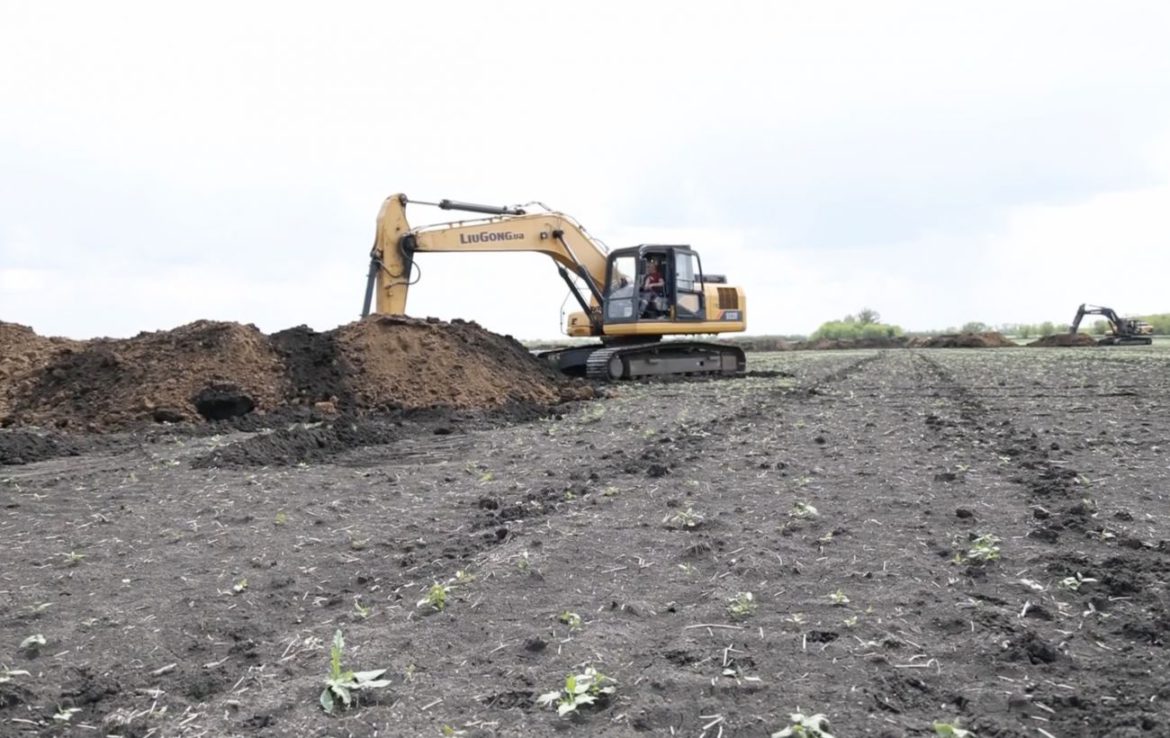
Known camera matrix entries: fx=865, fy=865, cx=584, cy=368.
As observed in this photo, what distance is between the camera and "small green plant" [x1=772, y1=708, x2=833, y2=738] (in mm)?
2840

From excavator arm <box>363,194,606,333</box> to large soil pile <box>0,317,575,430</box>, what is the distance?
1.66m

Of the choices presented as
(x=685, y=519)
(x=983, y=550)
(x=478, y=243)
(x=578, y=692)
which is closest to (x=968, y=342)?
(x=478, y=243)

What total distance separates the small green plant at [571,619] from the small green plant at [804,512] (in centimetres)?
227

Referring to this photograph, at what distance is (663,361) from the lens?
20094 mm

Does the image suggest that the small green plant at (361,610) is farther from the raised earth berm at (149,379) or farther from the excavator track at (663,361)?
the excavator track at (663,361)

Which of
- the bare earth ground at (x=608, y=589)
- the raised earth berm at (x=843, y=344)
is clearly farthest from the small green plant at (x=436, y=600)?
the raised earth berm at (x=843, y=344)

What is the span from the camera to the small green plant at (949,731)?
2.78 meters

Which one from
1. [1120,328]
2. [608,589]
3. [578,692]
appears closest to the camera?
[578,692]

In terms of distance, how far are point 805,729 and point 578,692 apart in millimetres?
838

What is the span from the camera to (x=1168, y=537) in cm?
515

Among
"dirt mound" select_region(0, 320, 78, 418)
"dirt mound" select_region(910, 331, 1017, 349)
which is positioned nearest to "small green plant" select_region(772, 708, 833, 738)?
"dirt mound" select_region(0, 320, 78, 418)

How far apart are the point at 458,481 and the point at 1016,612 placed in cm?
476

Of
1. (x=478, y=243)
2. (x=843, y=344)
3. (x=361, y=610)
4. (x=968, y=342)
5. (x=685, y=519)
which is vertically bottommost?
(x=361, y=610)

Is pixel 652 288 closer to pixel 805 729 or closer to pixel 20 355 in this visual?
pixel 20 355
